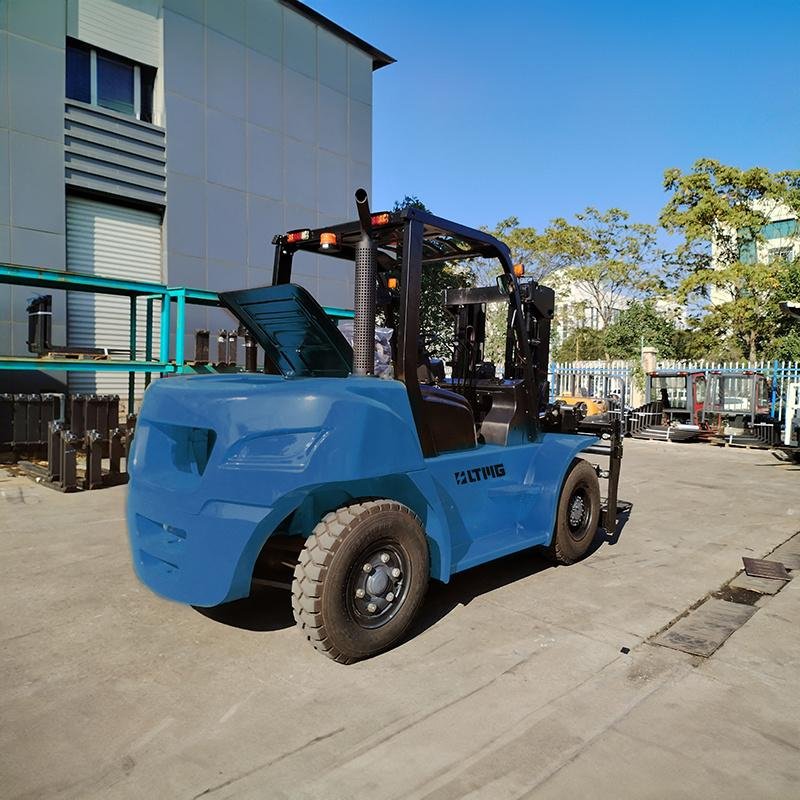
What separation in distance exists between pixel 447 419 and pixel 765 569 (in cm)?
330

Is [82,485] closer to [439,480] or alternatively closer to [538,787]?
[439,480]

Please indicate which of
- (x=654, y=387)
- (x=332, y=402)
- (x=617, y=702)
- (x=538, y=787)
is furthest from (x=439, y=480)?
(x=654, y=387)

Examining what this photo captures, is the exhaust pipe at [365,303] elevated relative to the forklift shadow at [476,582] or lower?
elevated

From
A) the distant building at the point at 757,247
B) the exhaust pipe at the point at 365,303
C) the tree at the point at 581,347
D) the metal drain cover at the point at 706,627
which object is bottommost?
the metal drain cover at the point at 706,627

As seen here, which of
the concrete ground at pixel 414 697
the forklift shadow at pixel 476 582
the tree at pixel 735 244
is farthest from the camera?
the tree at pixel 735 244

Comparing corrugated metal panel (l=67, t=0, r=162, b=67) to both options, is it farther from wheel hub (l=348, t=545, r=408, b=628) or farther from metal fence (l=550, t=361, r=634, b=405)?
metal fence (l=550, t=361, r=634, b=405)

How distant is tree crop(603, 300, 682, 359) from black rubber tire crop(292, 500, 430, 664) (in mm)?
24705

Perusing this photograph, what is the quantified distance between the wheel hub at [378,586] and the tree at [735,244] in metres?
20.9

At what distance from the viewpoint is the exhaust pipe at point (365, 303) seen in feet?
12.7

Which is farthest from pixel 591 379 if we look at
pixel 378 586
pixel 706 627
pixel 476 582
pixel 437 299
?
pixel 378 586

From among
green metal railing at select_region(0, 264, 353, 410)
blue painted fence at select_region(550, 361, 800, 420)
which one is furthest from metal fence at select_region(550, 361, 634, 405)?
green metal railing at select_region(0, 264, 353, 410)

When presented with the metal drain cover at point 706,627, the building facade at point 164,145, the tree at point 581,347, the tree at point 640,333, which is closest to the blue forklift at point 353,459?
the metal drain cover at point 706,627

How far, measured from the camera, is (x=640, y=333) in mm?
28953

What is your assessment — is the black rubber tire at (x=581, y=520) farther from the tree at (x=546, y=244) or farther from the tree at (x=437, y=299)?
the tree at (x=546, y=244)
